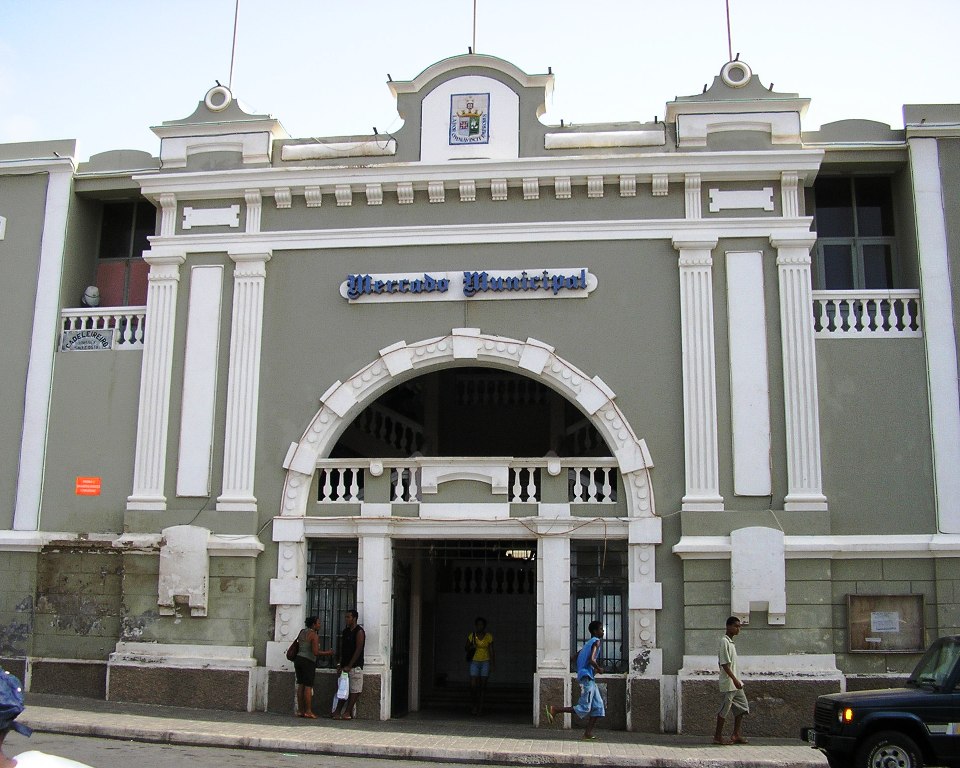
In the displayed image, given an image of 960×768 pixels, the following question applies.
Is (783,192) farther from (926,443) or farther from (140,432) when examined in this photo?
(140,432)

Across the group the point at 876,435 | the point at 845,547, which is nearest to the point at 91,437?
the point at 845,547

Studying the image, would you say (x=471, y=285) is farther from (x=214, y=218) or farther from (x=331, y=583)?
(x=331, y=583)

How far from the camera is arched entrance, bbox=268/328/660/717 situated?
15.6 metres

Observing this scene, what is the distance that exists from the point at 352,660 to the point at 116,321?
685 centimetres

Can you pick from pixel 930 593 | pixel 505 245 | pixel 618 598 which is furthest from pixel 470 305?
pixel 930 593

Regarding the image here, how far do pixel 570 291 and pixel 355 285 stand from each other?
10.8ft

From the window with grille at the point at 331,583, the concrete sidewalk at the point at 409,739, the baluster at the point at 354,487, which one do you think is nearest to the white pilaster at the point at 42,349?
the concrete sidewalk at the point at 409,739

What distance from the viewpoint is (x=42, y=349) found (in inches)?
694

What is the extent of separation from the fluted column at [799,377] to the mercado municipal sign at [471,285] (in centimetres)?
287

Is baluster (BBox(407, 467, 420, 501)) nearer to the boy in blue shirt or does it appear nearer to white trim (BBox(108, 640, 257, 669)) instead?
white trim (BBox(108, 640, 257, 669))

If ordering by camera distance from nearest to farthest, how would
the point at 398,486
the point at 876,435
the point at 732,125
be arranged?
1. the point at 876,435
2. the point at 398,486
3. the point at 732,125

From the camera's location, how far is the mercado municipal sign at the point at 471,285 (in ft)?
54.3

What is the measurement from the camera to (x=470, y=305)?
16766mm

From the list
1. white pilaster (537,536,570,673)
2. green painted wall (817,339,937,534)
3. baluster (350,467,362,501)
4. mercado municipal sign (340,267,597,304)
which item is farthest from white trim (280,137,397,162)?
green painted wall (817,339,937,534)
